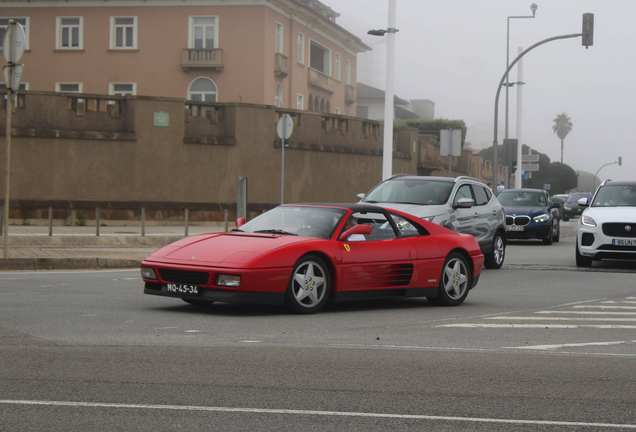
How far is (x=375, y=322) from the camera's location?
9.18 m

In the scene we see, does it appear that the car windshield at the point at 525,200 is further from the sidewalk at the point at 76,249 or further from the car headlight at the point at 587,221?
the sidewalk at the point at 76,249

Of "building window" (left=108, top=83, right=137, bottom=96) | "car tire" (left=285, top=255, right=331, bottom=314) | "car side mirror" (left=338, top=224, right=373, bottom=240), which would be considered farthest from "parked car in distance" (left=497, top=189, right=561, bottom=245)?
"building window" (left=108, top=83, right=137, bottom=96)

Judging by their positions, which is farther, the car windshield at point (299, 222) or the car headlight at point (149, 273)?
the car windshield at point (299, 222)

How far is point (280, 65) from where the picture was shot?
1709 inches

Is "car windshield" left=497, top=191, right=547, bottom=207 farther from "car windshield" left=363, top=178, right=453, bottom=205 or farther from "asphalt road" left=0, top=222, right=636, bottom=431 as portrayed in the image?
"asphalt road" left=0, top=222, right=636, bottom=431

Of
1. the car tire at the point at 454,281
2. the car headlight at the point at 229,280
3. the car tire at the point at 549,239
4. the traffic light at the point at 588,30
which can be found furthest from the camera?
the traffic light at the point at 588,30

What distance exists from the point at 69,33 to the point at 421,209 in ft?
107

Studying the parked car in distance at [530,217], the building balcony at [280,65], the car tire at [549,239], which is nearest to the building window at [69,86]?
the building balcony at [280,65]

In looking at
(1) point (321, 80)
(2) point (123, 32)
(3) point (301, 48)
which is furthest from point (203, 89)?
(1) point (321, 80)

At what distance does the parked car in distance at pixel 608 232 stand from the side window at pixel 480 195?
1.90 meters

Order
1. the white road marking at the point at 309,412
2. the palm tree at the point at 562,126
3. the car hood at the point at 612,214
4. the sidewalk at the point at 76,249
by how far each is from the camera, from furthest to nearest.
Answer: the palm tree at the point at 562,126, the car hood at the point at 612,214, the sidewalk at the point at 76,249, the white road marking at the point at 309,412

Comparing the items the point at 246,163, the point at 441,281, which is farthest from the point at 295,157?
the point at 441,281

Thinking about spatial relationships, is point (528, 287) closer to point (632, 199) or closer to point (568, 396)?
point (632, 199)

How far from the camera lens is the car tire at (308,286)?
9266 millimetres
